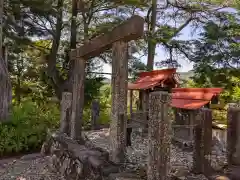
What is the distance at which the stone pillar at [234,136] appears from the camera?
12.5ft

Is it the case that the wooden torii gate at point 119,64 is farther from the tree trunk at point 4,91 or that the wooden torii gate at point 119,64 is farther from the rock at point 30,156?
the tree trunk at point 4,91

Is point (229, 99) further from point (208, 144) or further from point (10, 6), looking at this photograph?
point (10, 6)

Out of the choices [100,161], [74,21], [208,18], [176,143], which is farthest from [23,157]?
[208,18]

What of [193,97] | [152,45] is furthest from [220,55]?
[193,97]

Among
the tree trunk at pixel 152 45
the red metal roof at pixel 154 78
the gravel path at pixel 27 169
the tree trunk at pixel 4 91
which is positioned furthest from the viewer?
the tree trunk at pixel 152 45

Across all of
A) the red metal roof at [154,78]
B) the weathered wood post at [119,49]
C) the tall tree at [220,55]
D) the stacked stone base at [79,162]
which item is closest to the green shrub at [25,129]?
the stacked stone base at [79,162]

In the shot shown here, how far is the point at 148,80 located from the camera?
331 inches

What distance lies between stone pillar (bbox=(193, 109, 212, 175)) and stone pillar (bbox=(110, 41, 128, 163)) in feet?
3.97

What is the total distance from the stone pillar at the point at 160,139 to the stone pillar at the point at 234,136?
1.14 m

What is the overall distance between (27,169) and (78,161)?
2055 millimetres

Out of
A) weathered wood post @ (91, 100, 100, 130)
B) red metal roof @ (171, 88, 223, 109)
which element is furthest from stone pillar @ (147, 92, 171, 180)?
weathered wood post @ (91, 100, 100, 130)

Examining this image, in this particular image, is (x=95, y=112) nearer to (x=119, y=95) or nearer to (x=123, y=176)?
(x=119, y=95)

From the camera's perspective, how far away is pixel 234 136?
3.83 meters

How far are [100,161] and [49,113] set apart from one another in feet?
18.9
